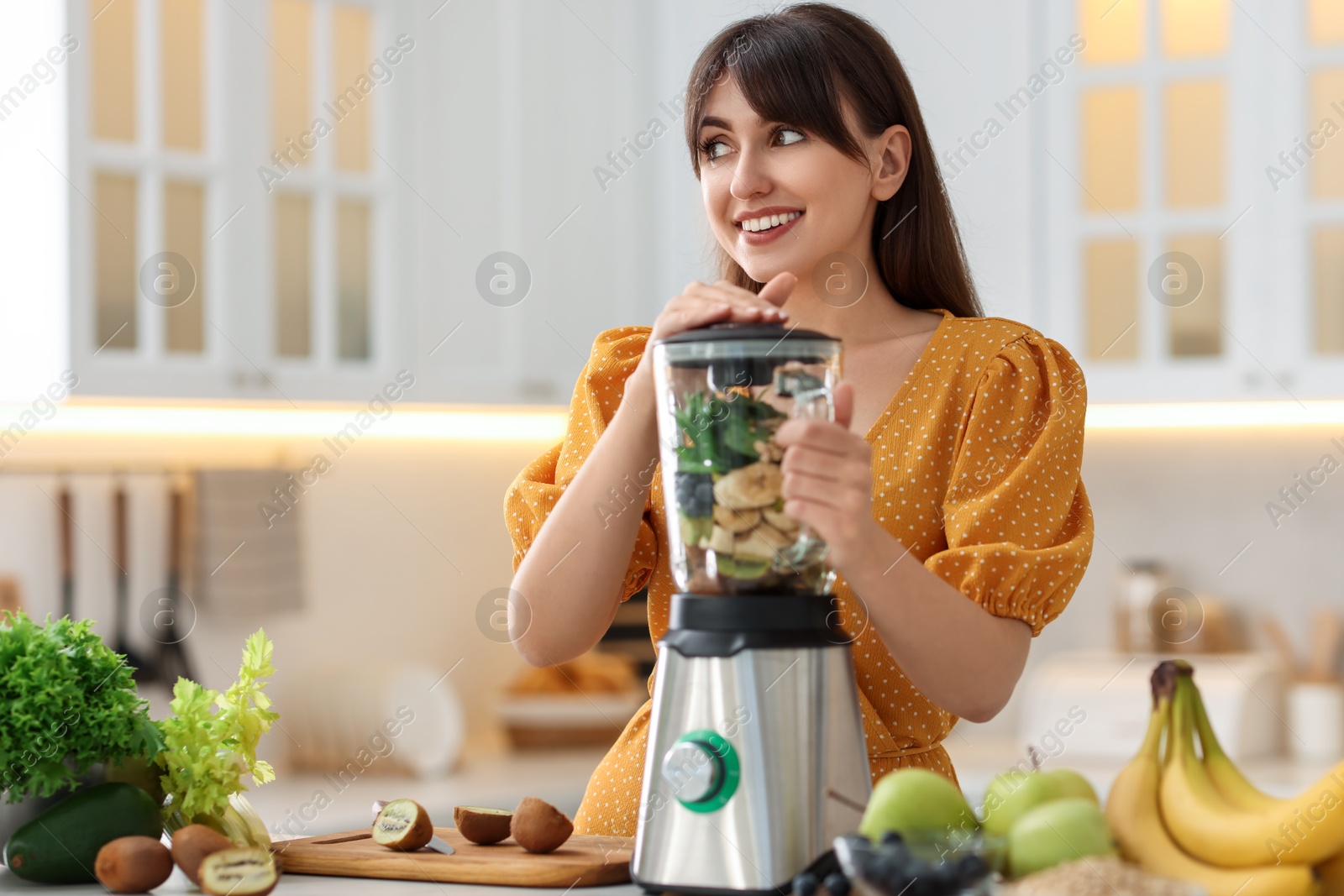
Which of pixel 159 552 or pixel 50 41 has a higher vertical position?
pixel 50 41

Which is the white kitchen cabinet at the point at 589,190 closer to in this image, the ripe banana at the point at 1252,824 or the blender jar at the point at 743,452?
the blender jar at the point at 743,452

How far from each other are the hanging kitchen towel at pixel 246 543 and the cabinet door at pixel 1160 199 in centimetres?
152

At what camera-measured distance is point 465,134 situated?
2846mm

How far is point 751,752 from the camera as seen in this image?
839 mm

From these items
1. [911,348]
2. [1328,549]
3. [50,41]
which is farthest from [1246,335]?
[50,41]

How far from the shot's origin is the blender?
84cm

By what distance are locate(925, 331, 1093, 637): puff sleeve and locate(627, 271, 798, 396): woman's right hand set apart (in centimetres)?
22

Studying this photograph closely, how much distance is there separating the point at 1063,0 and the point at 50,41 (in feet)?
5.87

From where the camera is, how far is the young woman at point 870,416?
100cm

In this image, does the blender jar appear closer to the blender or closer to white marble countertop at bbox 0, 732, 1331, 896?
the blender

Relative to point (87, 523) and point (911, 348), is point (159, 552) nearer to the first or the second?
point (87, 523)

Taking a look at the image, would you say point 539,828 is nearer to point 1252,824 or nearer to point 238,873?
point 238,873

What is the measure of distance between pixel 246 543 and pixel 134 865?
188cm

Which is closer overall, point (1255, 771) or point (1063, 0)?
point (1255, 771)
